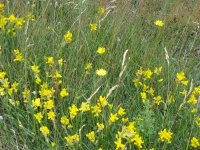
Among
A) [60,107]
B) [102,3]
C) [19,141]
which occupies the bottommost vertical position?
[19,141]

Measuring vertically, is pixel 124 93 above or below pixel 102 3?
below

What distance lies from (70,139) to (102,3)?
1.78 metres

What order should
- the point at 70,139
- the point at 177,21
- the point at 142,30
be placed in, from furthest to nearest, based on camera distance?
the point at 177,21, the point at 142,30, the point at 70,139

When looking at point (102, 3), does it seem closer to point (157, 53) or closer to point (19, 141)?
point (157, 53)

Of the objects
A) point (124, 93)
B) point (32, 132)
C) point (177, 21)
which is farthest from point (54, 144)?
point (177, 21)

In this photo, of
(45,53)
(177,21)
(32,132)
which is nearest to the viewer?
(32,132)

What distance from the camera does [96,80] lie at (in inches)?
103

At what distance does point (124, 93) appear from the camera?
270cm

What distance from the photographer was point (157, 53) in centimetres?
309

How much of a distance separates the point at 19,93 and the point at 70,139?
73 cm

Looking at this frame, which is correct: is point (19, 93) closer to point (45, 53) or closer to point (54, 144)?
point (45, 53)

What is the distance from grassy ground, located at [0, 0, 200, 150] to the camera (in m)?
2.21

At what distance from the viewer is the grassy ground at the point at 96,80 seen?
2.21 metres

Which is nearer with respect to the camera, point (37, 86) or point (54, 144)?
point (54, 144)
